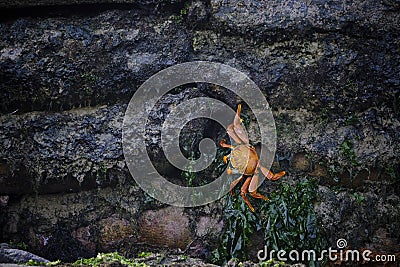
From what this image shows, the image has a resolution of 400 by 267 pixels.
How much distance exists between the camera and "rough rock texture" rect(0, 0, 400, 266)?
4.50m

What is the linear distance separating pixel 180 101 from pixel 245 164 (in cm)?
83

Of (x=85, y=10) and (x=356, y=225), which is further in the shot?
(x=85, y=10)

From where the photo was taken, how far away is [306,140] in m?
4.58

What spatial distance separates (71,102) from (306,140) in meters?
2.21

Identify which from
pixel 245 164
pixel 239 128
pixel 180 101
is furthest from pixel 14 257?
pixel 239 128

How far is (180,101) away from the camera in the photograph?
4613mm

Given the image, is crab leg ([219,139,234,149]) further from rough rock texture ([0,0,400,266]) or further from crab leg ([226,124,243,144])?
rough rock texture ([0,0,400,266])

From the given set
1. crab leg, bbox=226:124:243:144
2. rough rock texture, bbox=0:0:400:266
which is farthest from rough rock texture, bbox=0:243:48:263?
crab leg, bbox=226:124:243:144

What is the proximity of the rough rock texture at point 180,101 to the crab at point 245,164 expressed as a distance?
165mm

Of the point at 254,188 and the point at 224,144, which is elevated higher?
the point at 224,144

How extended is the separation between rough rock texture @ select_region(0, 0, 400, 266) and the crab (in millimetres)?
165

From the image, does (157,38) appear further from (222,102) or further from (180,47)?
(222,102)

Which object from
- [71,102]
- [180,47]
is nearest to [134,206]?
[71,102]

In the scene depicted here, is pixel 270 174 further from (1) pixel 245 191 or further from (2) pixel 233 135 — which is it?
(2) pixel 233 135
